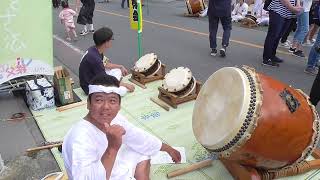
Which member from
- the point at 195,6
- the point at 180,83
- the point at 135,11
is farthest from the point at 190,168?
the point at 195,6

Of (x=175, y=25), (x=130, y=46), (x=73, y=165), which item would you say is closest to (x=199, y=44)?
(x=130, y=46)

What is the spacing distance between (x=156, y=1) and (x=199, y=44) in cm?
832

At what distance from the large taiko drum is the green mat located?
43 cm

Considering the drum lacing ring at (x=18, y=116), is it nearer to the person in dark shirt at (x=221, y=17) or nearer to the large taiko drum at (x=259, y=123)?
the large taiko drum at (x=259, y=123)

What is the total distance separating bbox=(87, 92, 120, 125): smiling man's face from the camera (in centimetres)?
179

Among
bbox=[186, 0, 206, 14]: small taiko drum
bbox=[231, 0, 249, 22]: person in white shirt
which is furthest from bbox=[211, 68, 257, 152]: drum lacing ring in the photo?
bbox=[186, 0, 206, 14]: small taiko drum

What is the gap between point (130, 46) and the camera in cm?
708

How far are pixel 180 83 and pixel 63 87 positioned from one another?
134 cm

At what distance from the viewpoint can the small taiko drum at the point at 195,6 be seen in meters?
10.2

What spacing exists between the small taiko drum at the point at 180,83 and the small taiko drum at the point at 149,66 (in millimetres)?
600

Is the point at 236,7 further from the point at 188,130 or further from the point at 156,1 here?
the point at 188,130

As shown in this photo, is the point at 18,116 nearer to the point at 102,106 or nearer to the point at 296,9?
the point at 102,106

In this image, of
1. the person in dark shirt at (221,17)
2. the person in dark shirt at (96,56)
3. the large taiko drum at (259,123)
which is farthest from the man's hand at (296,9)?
the large taiko drum at (259,123)

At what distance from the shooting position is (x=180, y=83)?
391cm
